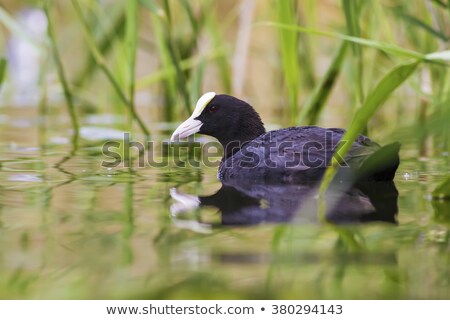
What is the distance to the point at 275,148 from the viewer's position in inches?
164

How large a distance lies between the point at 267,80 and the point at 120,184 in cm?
769

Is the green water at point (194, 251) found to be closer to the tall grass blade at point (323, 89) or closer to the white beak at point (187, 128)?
the white beak at point (187, 128)

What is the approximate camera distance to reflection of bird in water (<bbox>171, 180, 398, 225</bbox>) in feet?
9.77

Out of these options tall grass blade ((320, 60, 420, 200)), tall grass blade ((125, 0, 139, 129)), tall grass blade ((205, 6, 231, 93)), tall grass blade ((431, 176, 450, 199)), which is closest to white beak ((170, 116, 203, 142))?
tall grass blade ((125, 0, 139, 129))

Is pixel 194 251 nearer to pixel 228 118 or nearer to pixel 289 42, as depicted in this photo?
pixel 289 42

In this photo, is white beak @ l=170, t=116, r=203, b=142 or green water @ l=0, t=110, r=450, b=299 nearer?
green water @ l=0, t=110, r=450, b=299

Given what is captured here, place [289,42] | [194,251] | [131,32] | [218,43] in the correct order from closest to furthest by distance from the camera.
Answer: [194,251], [289,42], [131,32], [218,43]

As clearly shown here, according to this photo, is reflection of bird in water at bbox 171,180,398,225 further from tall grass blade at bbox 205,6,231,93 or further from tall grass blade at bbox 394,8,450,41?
tall grass blade at bbox 205,6,231,93

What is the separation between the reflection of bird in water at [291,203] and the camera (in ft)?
9.77

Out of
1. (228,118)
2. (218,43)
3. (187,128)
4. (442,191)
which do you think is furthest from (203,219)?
(218,43)

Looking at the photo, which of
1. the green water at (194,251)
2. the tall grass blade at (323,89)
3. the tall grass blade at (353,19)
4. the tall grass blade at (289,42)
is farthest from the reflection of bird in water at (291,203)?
the tall grass blade at (323,89)

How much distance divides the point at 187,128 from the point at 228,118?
256 millimetres

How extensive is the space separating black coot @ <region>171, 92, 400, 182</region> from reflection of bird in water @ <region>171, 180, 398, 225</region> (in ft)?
0.32
